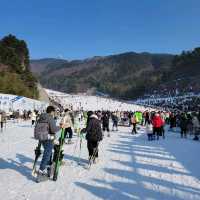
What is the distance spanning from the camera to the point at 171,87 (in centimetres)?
18200

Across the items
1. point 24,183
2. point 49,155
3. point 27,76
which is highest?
point 27,76

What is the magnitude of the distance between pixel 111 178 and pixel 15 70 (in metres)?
77.9

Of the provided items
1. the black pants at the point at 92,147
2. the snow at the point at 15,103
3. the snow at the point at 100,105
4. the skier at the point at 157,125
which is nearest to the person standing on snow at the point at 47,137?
the black pants at the point at 92,147

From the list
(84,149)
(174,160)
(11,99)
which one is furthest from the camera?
(11,99)

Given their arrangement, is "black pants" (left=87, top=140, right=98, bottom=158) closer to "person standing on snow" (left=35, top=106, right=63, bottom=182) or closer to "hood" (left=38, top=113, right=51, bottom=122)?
"person standing on snow" (left=35, top=106, right=63, bottom=182)

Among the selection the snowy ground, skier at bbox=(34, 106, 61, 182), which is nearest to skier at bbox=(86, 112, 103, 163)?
the snowy ground

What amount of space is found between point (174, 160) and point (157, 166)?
1.41m

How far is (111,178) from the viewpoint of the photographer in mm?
9336

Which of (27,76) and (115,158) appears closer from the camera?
(115,158)

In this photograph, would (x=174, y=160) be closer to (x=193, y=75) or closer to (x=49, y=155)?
(x=49, y=155)

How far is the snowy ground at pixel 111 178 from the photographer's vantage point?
770cm

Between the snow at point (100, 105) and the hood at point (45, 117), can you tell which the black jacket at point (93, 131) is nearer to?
the hood at point (45, 117)

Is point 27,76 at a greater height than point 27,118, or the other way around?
point 27,76

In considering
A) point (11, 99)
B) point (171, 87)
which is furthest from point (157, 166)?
point (171, 87)
